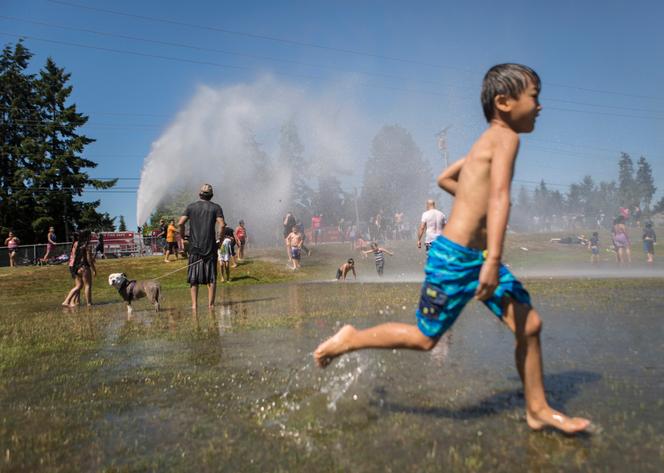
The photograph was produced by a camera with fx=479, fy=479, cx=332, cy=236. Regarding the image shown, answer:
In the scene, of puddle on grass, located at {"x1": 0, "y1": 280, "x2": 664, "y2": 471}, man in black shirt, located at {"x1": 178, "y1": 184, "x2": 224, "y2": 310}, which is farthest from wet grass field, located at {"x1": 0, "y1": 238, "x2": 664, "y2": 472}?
man in black shirt, located at {"x1": 178, "y1": 184, "x2": 224, "y2": 310}

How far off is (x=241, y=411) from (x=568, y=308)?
527 centimetres

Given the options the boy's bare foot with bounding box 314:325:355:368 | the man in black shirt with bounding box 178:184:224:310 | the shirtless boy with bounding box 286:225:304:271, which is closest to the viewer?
the boy's bare foot with bounding box 314:325:355:368

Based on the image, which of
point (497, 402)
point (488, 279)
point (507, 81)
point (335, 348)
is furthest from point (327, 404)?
point (507, 81)

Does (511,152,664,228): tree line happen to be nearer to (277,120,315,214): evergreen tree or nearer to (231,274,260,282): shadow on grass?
(277,120,315,214): evergreen tree

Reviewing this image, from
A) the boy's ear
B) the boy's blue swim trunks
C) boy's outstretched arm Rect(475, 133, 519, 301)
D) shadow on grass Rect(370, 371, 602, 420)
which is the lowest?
shadow on grass Rect(370, 371, 602, 420)

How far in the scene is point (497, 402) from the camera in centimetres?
277

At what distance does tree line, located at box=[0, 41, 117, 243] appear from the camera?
3965 centimetres

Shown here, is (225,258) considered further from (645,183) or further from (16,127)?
(645,183)

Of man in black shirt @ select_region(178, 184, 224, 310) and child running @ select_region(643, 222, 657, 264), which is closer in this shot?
man in black shirt @ select_region(178, 184, 224, 310)

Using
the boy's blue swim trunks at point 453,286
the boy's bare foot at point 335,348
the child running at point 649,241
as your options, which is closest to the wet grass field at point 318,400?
the boy's bare foot at point 335,348

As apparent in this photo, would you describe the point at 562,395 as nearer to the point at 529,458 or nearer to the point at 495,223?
the point at 529,458

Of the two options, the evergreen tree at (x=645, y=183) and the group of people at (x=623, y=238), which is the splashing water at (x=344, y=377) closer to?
the group of people at (x=623, y=238)

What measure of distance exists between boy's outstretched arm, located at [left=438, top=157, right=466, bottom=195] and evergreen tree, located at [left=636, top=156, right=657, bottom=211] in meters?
138

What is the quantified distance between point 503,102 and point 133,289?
7756 mm
